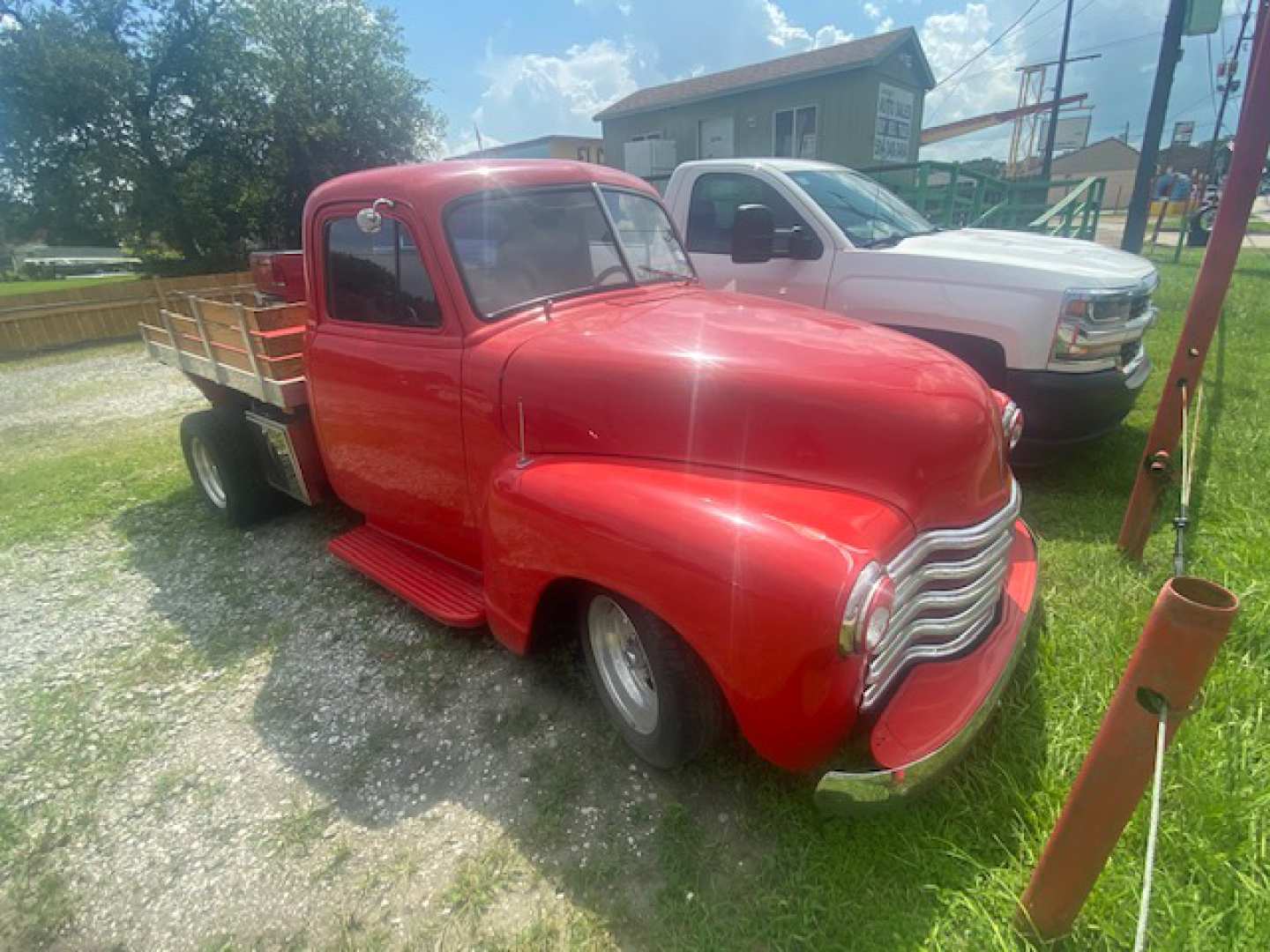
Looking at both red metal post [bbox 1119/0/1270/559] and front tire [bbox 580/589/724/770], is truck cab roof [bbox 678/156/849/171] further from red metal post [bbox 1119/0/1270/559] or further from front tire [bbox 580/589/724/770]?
front tire [bbox 580/589/724/770]

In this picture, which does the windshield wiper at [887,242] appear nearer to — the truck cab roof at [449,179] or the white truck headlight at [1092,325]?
the white truck headlight at [1092,325]

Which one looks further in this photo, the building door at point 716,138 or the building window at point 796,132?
the building door at point 716,138

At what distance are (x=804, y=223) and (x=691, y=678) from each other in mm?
3630

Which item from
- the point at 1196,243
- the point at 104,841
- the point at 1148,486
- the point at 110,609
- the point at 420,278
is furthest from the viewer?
the point at 1196,243

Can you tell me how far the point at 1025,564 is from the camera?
265cm

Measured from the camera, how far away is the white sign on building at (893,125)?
62.6ft

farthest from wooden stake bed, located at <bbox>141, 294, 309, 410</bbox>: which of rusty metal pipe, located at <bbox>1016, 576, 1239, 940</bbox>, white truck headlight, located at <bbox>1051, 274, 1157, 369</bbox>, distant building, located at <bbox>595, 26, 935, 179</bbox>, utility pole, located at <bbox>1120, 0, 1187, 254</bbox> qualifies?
distant building, located at <bbox>595, 26, 935, 179</bbox>

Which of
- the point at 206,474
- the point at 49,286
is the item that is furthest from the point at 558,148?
the point at 206,474

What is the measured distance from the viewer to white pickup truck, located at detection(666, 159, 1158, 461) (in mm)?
3791

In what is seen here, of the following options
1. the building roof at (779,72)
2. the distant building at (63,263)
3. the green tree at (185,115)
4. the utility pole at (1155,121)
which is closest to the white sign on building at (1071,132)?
the building roof at (779,72)

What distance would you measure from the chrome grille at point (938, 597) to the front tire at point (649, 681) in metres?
0.53

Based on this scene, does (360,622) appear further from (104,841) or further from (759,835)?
(759,835)

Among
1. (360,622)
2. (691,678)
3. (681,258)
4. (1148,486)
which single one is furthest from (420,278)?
(1148,486)

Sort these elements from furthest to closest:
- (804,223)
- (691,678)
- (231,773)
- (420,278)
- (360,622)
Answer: (804,223), (360,622), (420,278), (231,773), (691,678)
